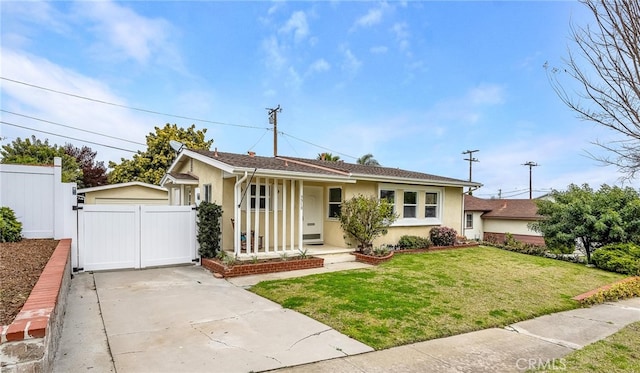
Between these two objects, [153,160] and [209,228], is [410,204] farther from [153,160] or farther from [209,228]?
[153,160]

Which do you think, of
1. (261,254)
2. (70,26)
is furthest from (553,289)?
(70,26)

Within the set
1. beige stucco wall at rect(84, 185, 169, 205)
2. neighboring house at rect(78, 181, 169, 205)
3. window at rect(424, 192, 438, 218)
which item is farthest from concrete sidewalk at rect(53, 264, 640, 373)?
beige stucco wall at rect(84, 185, 169, 205)

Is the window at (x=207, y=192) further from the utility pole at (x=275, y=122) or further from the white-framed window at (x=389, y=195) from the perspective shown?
the utility pole at (x=275, y=122)

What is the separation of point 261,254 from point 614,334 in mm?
7957

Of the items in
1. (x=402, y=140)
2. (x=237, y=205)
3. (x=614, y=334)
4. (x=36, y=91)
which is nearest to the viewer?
(x=614, y=334)

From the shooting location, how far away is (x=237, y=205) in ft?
31.5

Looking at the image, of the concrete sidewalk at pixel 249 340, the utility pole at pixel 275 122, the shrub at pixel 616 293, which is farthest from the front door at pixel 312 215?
the utility pole at pixel 275 122

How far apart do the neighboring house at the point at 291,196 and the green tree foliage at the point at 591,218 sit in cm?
346

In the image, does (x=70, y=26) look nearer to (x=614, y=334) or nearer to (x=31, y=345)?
(x=31, y=345)

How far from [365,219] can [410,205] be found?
12.1 feet

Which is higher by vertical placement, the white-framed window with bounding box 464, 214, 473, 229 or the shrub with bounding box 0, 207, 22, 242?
the shrub with bounding box 0, 207, 22, 242

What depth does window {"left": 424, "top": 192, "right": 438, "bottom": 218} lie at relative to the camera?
48.9ft

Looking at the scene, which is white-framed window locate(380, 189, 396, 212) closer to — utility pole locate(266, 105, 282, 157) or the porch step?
the porch step

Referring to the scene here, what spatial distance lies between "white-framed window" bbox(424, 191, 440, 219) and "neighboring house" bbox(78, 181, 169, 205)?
13088 mm
